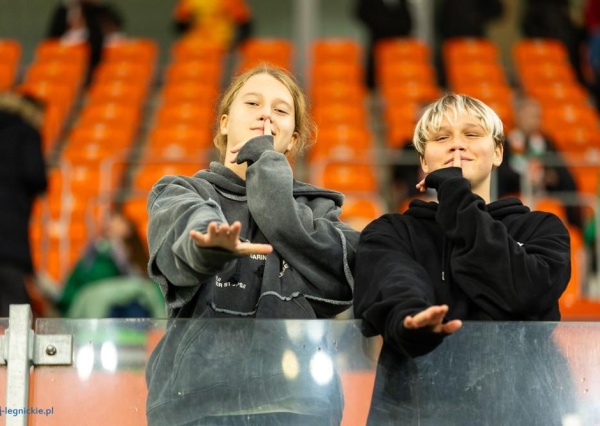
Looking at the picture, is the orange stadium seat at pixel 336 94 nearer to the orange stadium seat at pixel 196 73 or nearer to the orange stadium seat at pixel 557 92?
the orange stadium seat at pixel 196 73

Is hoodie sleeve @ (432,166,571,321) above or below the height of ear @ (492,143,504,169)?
below

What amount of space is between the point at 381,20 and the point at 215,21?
1824mm

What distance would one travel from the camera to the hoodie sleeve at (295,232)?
367 cm

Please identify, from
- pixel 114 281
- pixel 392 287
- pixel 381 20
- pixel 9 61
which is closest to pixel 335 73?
pixel 381 20

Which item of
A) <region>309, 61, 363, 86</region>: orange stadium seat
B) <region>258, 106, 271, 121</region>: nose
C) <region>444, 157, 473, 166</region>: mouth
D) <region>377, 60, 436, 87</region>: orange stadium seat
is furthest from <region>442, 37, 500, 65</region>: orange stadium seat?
<region>444, 157, 473, 166</region>: mouth

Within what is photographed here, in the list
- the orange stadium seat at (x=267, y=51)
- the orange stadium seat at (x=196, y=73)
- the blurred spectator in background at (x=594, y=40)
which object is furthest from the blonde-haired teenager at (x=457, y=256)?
the orange stadium seat at (x=196, y=73)

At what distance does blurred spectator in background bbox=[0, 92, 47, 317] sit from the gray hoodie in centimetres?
399

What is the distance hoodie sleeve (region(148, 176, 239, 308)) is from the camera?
3295mm

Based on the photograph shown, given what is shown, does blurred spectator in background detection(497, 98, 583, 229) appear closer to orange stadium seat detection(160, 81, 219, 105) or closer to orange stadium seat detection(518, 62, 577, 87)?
orange stadium seat detection(518, 62, 577, 87)

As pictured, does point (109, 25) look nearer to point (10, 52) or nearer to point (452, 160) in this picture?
point (10, 52)

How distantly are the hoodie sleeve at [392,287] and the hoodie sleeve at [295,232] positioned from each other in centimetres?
9

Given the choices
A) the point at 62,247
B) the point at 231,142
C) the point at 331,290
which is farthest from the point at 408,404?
the point at 62,247

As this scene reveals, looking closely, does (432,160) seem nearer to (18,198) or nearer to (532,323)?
(532,323)

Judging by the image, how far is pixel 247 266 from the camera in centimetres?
369
